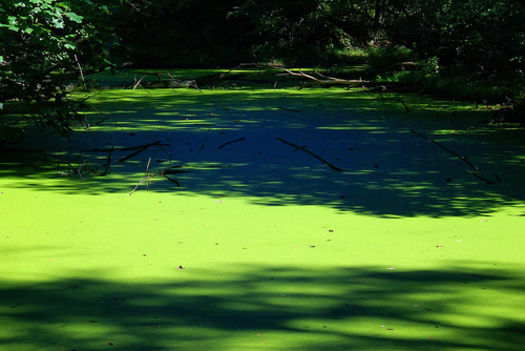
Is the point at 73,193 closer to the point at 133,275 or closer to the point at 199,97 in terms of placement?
the point at 133,275

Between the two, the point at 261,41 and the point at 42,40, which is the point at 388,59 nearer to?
the point at 261,41

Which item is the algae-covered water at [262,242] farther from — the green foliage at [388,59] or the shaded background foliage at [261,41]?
the green foliage at [388,59]

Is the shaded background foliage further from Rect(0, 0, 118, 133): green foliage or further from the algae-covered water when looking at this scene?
the algae-covered water

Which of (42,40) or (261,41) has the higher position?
(42,40)

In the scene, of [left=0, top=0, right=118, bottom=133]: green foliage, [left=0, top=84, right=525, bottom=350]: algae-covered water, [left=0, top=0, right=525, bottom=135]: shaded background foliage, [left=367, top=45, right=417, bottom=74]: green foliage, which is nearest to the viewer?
[left=0, top=84, right=525, bottom=350]: algae-covered water

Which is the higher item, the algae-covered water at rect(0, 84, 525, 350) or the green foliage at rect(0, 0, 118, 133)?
the green foliage at rect(0, 0, 118, 133)

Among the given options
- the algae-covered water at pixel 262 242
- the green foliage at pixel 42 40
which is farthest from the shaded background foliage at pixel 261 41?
the algae-covered water at pixel 262 242

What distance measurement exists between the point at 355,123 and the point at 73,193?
3712 mm

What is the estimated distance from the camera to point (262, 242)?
137 inches

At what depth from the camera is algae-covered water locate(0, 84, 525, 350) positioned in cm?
239

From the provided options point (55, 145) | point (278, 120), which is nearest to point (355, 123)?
point (278, 120)


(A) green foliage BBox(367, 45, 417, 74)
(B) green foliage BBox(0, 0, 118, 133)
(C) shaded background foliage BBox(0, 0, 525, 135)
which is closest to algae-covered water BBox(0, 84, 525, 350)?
(B) green foliage BBox(0, 0, 118, 133)

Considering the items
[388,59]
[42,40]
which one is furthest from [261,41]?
[42,40]

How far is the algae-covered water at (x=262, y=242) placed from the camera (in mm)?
2395
